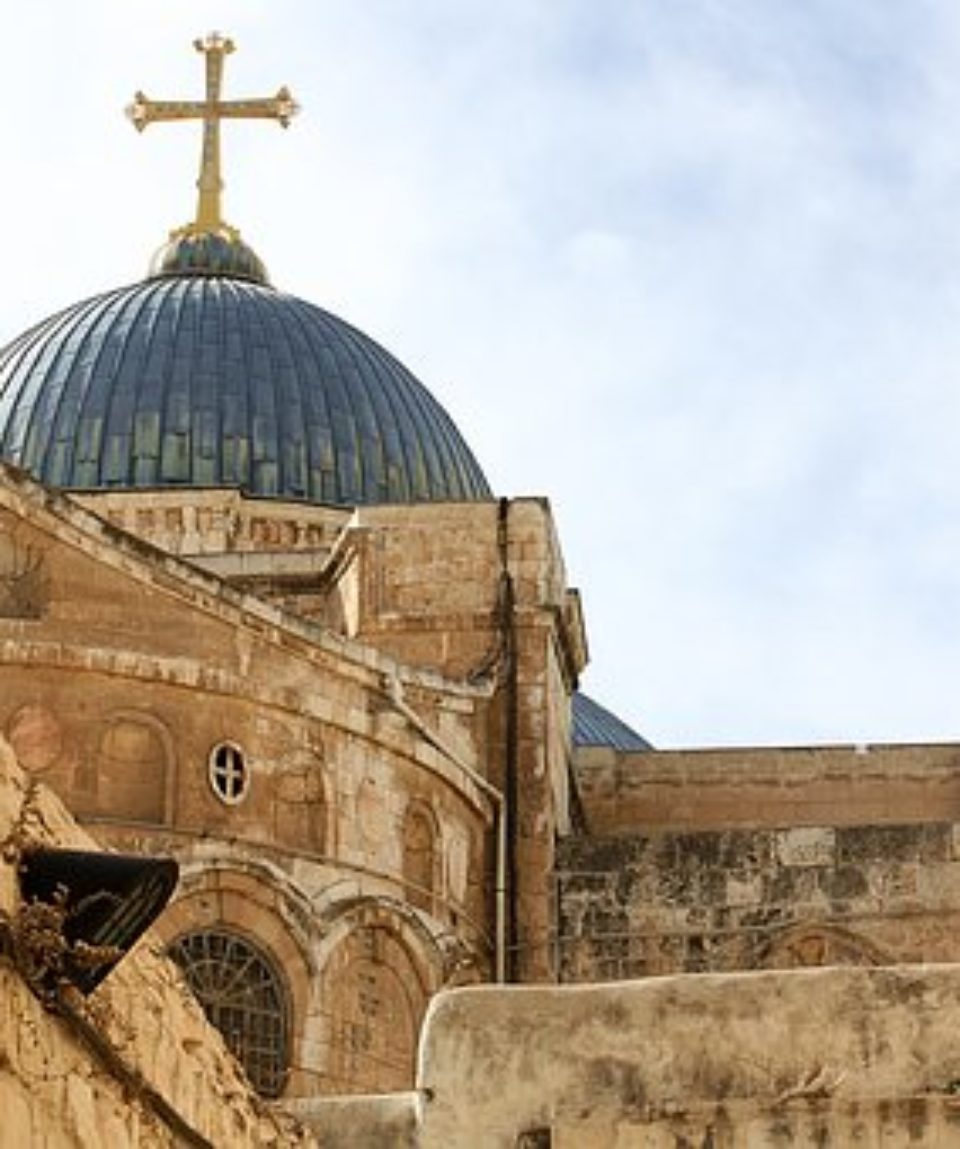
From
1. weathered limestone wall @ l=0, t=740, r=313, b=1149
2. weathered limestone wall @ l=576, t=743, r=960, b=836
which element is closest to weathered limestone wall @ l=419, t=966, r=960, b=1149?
weathered limestone wall @ l=0, t=740, r=313, b=1149

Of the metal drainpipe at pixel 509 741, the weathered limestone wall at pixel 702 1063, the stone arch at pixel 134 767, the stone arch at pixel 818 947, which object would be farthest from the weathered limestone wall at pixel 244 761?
the weathered limestone wall at pixel 702 1063

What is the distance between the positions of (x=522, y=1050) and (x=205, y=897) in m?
10.2

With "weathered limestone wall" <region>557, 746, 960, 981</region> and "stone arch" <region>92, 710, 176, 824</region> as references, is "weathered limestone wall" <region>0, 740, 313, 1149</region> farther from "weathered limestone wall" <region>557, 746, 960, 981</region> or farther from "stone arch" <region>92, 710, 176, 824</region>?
"weathered limestone wall" <region>557, 746, 960, 981</region>

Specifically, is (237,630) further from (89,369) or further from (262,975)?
(89,369)

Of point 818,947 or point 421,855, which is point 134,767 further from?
point 818,947

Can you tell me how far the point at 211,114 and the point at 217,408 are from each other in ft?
19.6

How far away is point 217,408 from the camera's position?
32.2 metres

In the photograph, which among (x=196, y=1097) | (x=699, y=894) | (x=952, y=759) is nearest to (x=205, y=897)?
(x=699, y=894)

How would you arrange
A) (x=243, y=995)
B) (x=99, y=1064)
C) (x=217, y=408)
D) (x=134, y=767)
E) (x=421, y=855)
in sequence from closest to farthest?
(x=99, y=1064), (x=134, y=767), (x=243, y=995), (x=421, y=855), (x=217, y=408)

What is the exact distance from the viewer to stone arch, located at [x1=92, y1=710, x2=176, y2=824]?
21172 millimetres

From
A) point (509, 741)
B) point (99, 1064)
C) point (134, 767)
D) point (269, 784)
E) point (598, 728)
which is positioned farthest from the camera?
point (598, 728)

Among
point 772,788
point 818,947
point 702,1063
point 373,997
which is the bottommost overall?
point 702,1063

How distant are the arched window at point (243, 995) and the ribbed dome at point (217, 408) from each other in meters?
10.8

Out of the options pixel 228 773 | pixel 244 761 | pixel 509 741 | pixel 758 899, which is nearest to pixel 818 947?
pixel 758 899
